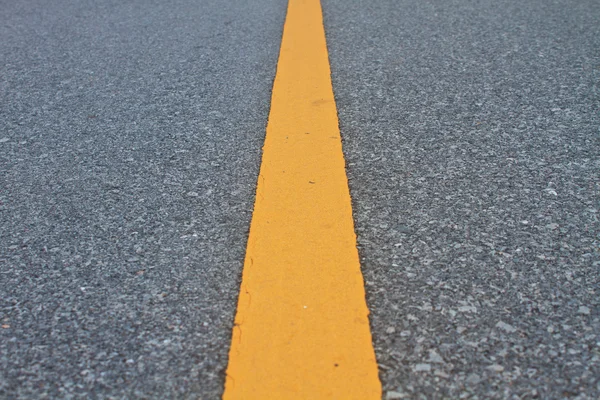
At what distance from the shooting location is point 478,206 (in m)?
1.77

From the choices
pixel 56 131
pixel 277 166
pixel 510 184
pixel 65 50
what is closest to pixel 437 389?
pixel 510 184

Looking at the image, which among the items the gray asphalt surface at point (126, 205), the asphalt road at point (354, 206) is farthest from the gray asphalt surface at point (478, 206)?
the gray asphalt surface at point (126, 205)

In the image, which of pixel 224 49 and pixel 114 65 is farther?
pixel 224 49

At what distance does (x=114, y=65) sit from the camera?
315 centimetres

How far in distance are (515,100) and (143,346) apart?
5.81ft

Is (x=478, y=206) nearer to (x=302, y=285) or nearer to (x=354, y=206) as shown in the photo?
(x=354, y=206)

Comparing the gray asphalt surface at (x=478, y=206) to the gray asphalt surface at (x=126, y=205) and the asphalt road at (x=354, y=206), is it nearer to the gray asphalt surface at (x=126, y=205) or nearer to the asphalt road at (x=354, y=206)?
the asphalt road at (x=354, y=206)

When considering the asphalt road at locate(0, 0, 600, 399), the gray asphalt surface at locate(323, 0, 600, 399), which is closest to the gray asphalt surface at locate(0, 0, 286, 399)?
the asphalt road at locate(0, 0, 600, 399)

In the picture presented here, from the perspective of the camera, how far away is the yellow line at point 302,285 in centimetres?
122

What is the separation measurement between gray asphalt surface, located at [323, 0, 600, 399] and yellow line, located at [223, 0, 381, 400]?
5cm

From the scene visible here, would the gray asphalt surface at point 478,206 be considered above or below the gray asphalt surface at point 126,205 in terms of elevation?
below

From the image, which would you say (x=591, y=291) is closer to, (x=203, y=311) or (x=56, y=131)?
(x=203, y=311)

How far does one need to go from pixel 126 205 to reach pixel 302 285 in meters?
0.64

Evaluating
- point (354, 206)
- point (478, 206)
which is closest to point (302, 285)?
point (354, 206)
